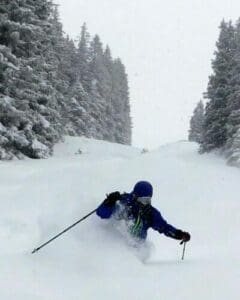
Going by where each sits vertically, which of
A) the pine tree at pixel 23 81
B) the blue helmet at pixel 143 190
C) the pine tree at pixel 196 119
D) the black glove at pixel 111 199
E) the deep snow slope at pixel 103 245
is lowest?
the deep snow slope at pixel 103 245

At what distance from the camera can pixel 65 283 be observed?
20.0ft

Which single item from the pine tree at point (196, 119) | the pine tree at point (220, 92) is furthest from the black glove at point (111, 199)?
the pine tree at point (196, 119)

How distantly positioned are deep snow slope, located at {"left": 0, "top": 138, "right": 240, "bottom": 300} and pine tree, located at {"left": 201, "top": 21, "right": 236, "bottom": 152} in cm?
2411

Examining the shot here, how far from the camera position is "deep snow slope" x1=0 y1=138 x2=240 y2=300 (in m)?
5.93

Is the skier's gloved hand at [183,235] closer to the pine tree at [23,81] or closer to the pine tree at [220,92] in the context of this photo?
the pine tree at [23,81]

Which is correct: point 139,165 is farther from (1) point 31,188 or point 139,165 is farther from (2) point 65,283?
(2) point 65,283

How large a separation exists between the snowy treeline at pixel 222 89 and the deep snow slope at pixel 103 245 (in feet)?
76.5

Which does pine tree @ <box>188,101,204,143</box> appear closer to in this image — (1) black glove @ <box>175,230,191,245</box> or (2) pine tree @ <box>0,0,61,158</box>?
(2) pine tree @ <box>0,0,61,158</box>

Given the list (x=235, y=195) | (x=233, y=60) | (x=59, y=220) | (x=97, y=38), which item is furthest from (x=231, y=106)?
(x=97, y=38)

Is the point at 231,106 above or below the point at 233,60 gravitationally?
below

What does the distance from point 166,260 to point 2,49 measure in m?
15.2

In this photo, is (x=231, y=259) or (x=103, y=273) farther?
(x=231, y=259)

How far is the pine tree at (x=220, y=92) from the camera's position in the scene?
122 ft

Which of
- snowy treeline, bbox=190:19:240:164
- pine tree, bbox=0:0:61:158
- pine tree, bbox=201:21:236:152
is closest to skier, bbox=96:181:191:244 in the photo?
pine tree, bbox=0:0:61:158
